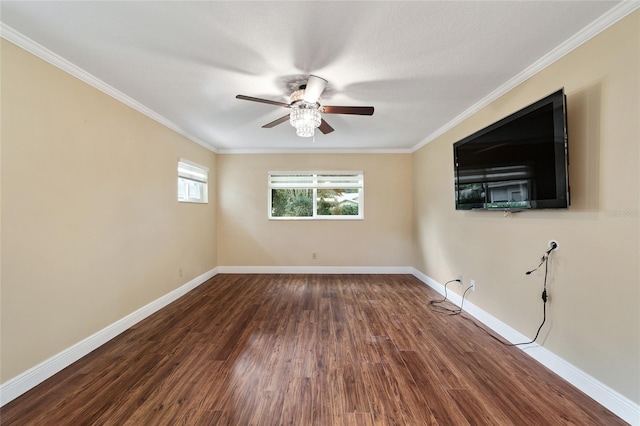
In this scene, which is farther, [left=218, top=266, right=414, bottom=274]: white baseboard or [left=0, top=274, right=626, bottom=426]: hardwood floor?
[left=218, top=266, right=414, bottom=274]: white baseboard

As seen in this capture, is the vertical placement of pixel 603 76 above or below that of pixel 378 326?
above

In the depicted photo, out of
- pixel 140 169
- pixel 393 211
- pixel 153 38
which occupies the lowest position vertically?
pixel 393 211

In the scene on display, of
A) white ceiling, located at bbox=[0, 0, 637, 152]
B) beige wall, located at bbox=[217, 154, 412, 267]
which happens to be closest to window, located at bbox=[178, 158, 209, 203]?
beige wall, located at bbox=[217, 154, 412, 267]

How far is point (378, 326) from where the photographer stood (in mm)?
2611

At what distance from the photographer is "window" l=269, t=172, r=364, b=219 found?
4.80 meters

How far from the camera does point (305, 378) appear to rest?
180 centimetres

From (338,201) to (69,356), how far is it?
3.99 meters

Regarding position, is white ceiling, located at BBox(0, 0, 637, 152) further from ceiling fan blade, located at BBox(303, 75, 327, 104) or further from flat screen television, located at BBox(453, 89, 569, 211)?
flat screen television, located at BBox(453, 89, 569, 211)

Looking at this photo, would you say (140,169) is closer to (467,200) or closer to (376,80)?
(376,80)

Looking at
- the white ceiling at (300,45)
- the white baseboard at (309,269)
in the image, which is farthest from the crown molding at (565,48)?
the white baseboard at (309,269)

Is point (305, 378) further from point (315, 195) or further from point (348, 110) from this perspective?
point (315, 195)

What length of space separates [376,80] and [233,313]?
296 cm

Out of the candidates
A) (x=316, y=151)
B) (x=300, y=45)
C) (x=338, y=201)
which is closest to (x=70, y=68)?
(x=300, y=45)

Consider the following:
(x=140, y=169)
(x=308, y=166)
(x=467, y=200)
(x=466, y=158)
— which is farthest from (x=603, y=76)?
(x=140, y=169)
